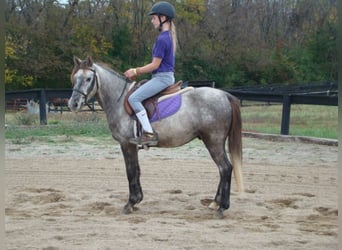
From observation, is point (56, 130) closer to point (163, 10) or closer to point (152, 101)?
point (152, 101)

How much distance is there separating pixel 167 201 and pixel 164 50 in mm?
1985

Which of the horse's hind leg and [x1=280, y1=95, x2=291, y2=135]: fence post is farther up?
the horse's hind leg

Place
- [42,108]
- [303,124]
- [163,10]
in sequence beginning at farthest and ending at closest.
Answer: [303,124] → [42,108] → [163,10]

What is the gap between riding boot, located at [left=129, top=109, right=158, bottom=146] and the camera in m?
5.87

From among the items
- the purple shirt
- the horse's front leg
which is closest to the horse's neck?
the horse's front leg

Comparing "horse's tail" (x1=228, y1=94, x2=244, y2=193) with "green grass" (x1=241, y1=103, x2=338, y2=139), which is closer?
"horse's tail" (x1=228, y1=94, x2=244, y2=193)

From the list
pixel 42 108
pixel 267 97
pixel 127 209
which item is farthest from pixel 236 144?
pixel 42 108

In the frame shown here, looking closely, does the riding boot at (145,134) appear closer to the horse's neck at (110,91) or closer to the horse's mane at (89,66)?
the horse's neck at (110,91)

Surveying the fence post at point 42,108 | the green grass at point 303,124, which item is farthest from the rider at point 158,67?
the fence post at point 42,108

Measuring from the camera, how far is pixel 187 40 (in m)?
41.5

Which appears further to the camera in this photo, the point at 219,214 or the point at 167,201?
the point at 167,201

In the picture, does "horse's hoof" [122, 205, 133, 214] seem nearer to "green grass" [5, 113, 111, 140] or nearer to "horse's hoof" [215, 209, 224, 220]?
"horse's hoof" [215, 209, 224, 220]

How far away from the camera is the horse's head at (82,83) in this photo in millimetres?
5993

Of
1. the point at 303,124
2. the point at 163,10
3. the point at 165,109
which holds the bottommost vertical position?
the point at 303,124
